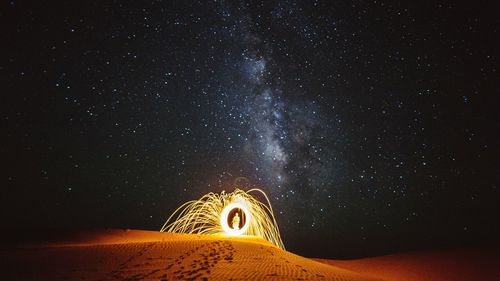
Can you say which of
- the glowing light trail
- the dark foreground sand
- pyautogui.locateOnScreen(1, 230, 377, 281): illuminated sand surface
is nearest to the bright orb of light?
the glowing light trail

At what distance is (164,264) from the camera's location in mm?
7441

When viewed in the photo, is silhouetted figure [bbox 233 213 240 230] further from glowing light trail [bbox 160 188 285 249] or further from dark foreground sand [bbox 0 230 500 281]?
dark foreground sand [bbox 0 230 500 281]

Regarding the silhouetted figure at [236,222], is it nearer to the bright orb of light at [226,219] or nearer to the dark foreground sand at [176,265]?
the bright orb of light at [226,219]

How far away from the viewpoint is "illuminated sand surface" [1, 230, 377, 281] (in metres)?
6.48

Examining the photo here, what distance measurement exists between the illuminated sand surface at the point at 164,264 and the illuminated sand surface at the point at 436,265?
20.1 feet

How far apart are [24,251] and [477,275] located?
15119 mm

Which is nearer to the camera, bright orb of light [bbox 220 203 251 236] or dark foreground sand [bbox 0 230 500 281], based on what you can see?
dark foreground sand [bbox 0 230 500 281]

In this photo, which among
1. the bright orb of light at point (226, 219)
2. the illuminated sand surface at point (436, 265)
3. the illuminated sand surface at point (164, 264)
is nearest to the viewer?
the illuminated sand surface at point (164, 264)

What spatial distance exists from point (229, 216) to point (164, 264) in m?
7.27

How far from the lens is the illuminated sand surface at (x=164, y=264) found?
6.48m

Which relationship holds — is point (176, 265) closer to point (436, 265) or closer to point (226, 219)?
point (226, 219)

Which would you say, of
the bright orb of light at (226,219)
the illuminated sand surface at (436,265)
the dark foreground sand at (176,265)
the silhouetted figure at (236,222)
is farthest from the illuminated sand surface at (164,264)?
the illuminated sand surface at (436,265)

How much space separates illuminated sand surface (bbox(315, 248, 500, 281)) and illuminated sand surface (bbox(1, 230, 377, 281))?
613 centimetres

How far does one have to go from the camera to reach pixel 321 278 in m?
6.86
